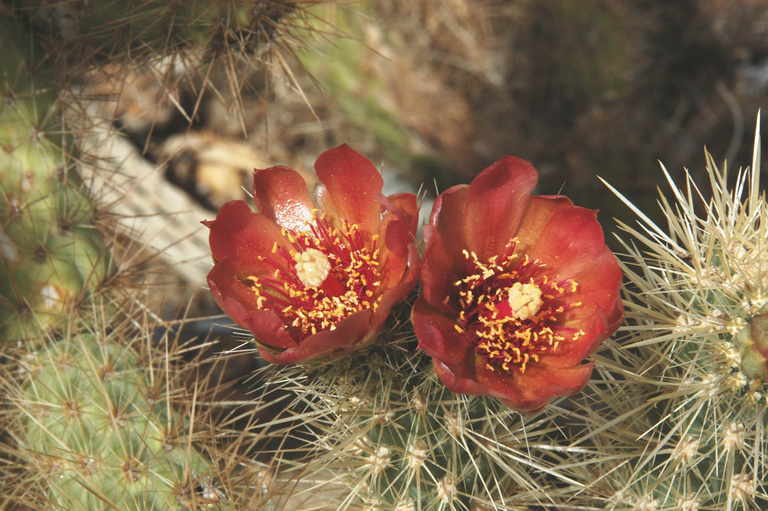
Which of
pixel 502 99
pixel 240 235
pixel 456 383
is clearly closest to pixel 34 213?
pixel 240 235

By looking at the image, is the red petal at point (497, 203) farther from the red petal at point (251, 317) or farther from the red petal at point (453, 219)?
the red petal at point (251, 317)

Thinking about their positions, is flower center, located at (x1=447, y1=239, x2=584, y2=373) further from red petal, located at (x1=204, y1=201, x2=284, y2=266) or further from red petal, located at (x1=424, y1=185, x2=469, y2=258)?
red petal, located at (x1=204, y1=201, x2=284, y2=266)

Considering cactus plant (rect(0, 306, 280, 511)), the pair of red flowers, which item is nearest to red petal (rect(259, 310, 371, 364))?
the pair of red flowers

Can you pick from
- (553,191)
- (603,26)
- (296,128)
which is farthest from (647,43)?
(296,128)

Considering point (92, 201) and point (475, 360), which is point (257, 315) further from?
point (92, 201)

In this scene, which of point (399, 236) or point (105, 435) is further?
point (105, 435)

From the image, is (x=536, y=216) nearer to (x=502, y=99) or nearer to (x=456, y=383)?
(x=456, y=383)

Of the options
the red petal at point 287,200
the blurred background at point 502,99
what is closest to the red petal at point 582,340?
the red petal at point 287,200
